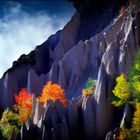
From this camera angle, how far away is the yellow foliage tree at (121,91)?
58219 millimetres

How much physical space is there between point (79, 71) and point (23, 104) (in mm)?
11024

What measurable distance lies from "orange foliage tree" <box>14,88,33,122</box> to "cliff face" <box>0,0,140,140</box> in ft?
6.00

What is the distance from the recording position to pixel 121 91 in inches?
2302

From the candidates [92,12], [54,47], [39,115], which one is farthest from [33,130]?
[92,12]

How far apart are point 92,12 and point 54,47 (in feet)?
37.5

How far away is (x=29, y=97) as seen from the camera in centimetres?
8094

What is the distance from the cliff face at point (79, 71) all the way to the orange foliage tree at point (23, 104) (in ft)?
6.00

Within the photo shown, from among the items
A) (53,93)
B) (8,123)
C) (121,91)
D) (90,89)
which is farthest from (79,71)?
(121,91)

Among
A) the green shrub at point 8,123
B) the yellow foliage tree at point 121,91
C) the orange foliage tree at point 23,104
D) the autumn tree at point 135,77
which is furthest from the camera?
the orange foliage tree at point 23,104

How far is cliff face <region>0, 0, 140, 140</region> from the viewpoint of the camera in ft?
196

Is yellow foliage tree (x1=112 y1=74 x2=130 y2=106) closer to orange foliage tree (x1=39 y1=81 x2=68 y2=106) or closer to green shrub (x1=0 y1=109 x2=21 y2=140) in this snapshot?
orange foliage tree (x1=39 y1=81 x2=68 y2=106)

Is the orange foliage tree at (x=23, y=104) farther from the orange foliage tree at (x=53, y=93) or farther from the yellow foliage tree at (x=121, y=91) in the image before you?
the yellow foliage tree at (x=121, y=91)

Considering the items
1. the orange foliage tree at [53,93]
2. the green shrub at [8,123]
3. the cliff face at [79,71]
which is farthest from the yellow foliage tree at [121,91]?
the green shrub at [8,123]

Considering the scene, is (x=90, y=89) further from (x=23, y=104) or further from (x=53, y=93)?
(x=23, y=104)
